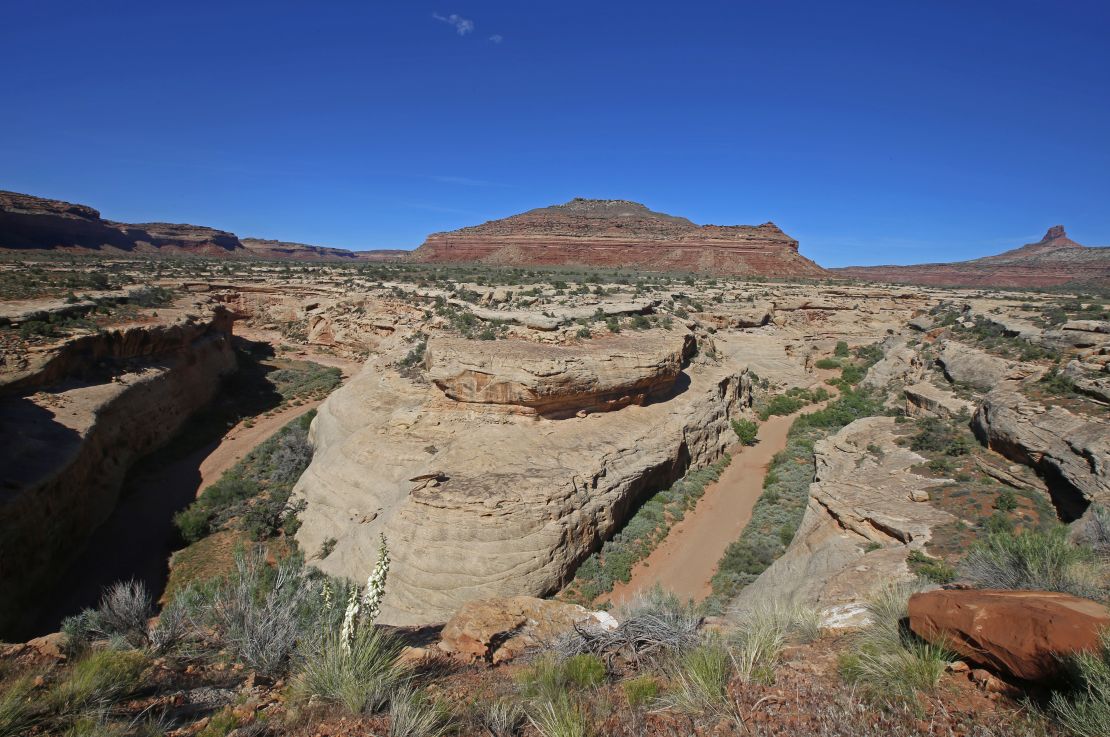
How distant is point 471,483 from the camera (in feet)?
33.3

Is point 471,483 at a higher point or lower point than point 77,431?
higher

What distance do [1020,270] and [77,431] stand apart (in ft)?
384

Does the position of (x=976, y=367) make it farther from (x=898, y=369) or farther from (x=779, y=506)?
(x=779, y=506)

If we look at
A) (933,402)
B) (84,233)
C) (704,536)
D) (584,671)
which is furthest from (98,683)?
(84,233)

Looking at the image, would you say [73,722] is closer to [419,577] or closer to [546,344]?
[419,577]

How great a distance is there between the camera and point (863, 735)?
331 centimetres

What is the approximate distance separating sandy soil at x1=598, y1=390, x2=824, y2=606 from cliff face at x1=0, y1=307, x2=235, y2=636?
12.1 m

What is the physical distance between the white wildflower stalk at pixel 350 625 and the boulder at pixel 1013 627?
502 centimetres

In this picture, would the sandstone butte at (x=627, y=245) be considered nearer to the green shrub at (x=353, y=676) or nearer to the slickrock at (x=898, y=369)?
the slickrock at (x=898, y=369)

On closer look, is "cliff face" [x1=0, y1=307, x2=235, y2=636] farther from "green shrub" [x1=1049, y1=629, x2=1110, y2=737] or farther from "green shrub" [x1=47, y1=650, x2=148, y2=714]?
"green shrub" [x1=1049, y1=629, x2=1110, y2=737]

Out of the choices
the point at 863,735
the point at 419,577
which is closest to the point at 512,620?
the point at 419,577

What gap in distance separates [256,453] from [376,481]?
848 centimetres

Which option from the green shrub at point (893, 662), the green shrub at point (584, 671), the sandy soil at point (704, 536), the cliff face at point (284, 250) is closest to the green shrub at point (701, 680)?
the green shrub at point (584, 671)

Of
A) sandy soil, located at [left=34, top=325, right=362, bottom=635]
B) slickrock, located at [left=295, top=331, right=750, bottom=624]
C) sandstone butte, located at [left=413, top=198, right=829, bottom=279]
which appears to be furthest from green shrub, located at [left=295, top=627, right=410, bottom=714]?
sandstone butte, located at [left=413, top=198, right=829, bottom=279]
